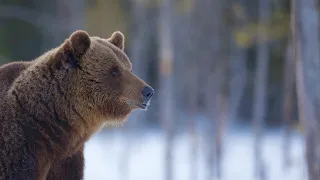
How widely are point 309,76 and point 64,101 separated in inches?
101

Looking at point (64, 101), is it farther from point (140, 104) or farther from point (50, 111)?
point (140, 104)

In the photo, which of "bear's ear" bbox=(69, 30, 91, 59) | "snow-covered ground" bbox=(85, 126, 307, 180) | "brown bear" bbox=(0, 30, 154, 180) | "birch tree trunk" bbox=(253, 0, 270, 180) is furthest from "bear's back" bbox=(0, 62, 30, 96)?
"birch tree trunk" bbox=(253, 0, 270, 180)

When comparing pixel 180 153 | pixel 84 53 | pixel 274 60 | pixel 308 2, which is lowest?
pixel 180 153

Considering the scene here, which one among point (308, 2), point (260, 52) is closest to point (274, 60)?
point (260, 52)

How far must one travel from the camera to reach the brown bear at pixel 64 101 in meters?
5.22

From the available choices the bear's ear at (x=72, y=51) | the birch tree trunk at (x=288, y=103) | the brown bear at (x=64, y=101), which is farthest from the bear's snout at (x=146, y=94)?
the birch tree trunk at (x=288, y=103)

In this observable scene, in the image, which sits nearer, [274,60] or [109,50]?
[109,50]

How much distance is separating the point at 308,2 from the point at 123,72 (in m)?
2.33

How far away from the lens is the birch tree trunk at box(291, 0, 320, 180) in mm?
6723

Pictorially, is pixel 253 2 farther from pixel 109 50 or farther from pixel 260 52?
pixel 109 50

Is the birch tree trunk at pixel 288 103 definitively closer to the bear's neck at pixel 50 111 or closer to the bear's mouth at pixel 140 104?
the bear's mouth at pixel 140 104

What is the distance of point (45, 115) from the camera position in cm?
528

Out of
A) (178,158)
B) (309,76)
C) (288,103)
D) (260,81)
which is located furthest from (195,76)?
(309,76)

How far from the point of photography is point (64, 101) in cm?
534
